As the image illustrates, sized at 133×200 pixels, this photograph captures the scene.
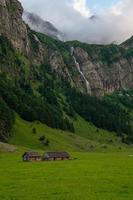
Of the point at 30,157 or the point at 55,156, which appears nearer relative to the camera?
the point at 30,157

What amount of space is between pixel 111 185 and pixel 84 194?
960 cm

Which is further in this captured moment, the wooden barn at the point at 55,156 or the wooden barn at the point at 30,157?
the wooden barn at the point at 55,156

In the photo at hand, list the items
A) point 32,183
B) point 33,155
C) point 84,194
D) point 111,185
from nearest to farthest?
point 84,194, point 111,185, point 32,183, point 33,155

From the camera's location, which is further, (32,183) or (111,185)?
A: (32,183)

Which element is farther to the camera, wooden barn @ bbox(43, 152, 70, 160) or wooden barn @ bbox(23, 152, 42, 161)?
wooden barn @ bbox(43, 152, 70, 160)

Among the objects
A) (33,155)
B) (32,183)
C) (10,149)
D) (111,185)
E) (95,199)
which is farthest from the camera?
(10,149)

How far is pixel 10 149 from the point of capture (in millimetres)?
181250

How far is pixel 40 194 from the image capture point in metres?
46.7

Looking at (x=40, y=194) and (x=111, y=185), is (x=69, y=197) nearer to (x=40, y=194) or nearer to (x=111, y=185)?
(x=40, y=194)

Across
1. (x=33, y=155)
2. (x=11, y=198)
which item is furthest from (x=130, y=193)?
(x=33, y=155)

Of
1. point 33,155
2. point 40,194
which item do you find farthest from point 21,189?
point 33,155

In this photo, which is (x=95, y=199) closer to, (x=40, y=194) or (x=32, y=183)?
(x=40, y=194)

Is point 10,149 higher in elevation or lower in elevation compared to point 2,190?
higher

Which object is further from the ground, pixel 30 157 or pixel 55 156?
pixel 55 156
